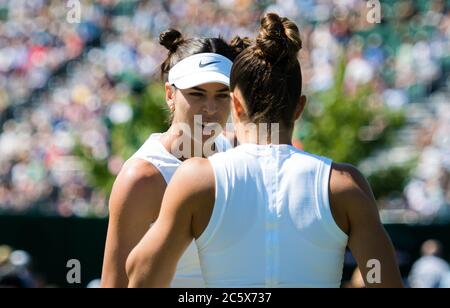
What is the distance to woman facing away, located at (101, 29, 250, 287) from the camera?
2.94 meters

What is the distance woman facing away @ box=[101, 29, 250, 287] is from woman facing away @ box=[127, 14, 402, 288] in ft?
1.74

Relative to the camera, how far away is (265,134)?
7.92 ft

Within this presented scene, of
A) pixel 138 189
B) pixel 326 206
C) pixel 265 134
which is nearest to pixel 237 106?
pixel 265 134

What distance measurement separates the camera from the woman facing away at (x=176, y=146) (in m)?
2.94

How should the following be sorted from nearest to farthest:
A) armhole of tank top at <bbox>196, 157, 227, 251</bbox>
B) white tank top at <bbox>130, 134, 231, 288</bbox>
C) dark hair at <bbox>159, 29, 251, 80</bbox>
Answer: armhole of tank top at <bbox>196, 157, 227, 251</bbox>
white tank top at <bbox>130, 134, 231, 288</bbox>
dark hair at <bbox>159, 29, 251, 80</bbox>

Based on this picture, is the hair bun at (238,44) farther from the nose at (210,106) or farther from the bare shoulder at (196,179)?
the bare shoulder at (196,179)

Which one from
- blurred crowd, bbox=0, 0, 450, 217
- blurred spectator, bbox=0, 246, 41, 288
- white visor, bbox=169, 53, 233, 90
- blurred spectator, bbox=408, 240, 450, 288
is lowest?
blurred spectator, bbox=408, 240, 450, 288

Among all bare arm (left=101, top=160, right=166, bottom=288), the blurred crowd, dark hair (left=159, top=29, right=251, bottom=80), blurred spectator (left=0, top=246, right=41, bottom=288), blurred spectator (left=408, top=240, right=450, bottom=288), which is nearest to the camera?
bare arm (left=101, top=160, right=166, bottom=288)

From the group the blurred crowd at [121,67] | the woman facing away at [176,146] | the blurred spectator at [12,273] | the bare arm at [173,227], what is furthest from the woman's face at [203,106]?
the blurred crowd at [121,67]

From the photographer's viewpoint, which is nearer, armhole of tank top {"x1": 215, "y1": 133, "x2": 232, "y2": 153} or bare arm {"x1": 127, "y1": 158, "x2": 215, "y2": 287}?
bare arm {"x1": 127, "y1": 158, "x2": 215, "y2": 287}

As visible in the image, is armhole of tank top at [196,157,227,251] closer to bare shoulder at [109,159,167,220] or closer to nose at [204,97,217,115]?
bare shoulder at [109,159,167,220]

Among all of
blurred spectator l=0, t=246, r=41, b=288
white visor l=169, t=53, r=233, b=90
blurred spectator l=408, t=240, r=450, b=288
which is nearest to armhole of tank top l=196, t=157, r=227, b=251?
white visor l=169, t=53, r=233, b=90

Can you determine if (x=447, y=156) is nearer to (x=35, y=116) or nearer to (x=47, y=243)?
(x=47, y=243)

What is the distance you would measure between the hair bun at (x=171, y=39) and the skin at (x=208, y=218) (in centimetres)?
113
